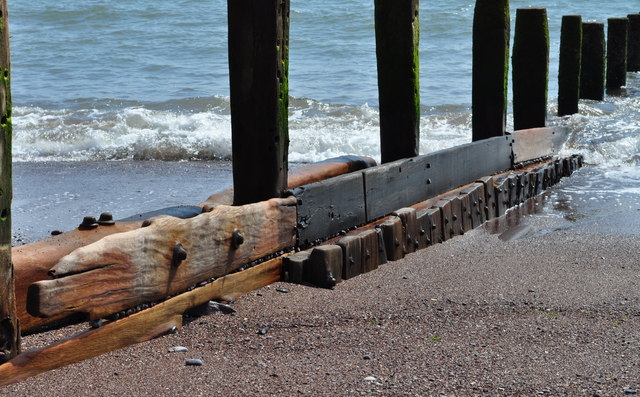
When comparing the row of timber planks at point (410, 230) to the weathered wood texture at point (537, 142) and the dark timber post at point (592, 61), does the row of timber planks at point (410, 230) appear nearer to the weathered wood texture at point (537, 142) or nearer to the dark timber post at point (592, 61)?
the weathered wood texture at point (537, 142)

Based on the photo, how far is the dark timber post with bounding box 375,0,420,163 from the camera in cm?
672

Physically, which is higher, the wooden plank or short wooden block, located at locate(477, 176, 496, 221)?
the wooden plank

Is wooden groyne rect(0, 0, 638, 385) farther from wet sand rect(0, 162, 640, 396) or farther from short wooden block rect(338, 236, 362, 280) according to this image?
wet sand rect(0, 162, 640, 396)

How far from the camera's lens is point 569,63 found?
13.6 meters

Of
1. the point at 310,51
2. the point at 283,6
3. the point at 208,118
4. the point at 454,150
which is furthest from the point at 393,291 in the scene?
the point at 310,51

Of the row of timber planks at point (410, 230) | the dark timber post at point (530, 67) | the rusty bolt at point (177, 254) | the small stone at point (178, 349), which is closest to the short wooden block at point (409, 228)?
the row of timber planks at point (410, 230)

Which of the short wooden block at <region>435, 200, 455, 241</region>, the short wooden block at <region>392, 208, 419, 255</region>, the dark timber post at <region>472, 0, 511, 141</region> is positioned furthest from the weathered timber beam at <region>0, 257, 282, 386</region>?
the dark timber post at <region>472, 0, 511, 141</region>

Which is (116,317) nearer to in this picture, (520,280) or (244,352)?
(244,352)

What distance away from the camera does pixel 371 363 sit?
404 cm

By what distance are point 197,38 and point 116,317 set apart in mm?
23581

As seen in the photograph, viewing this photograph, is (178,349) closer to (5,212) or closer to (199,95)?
(5,212)

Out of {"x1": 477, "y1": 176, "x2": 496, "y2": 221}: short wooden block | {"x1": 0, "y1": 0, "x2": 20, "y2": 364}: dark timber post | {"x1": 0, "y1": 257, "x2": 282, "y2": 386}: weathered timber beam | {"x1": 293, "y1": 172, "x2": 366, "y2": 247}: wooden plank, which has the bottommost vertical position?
{"x1": 477, "y1": 176, "x2": 496, "y2": 221}: short wooden block

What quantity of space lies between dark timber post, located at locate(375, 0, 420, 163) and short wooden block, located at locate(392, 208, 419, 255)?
901 millimetres

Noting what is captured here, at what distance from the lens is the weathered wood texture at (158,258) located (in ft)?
12.1
